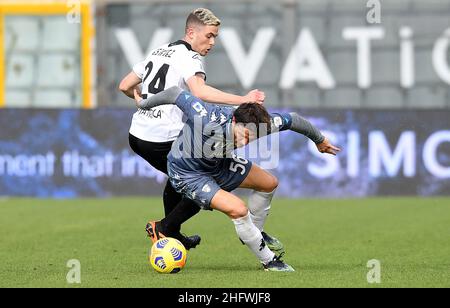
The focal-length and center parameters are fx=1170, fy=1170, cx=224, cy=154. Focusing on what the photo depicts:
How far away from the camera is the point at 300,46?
71.4 feet

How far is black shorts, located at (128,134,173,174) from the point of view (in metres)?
10.3

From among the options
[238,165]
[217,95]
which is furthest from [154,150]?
[217,95]

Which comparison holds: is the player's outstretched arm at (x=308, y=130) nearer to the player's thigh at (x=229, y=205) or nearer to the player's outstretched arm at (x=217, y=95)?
the player's outstretched arm at (x=217, y=95)

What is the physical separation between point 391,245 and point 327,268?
240cm

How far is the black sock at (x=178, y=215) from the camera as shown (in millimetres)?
10141

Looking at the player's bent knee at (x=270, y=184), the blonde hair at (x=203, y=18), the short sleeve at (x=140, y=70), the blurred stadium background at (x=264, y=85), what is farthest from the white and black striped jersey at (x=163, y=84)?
the blurred stadium background at (x=264, y=85)

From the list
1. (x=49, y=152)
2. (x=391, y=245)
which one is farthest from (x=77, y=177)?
(x=391, y=245)

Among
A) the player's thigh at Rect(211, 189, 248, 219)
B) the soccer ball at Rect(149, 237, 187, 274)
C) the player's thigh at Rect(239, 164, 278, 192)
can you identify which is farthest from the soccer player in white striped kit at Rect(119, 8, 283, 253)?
the player's thigh at Rect(211, 189, 248, 219)

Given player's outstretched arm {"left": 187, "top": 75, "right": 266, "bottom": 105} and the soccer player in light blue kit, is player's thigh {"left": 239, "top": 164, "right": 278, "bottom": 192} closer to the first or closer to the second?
the soccer player in light blue kit

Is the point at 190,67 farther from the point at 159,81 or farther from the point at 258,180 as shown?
the point at 258,180

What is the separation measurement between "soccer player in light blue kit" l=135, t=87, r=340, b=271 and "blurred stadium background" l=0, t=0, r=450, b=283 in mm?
9012

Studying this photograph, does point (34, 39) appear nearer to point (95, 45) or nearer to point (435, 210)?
point (95, 45)

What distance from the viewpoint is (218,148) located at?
9547 millimetres

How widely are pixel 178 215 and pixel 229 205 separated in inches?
37.5
